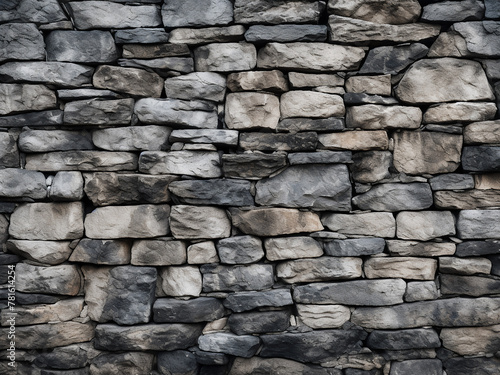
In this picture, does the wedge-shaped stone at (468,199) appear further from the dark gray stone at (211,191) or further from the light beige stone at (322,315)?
the dark gray stone at (211,191)

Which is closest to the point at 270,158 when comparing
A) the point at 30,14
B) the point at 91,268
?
the point at 91,268

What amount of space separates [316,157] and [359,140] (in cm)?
28

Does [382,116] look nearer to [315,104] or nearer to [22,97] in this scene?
[315,104]

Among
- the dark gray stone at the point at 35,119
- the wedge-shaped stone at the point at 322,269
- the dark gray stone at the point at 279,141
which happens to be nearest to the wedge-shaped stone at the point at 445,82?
the dark gray stone at the point at 279,141

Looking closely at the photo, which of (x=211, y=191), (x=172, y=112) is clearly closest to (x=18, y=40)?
(x=172, y=112)

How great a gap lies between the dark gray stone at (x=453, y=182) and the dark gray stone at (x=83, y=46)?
2.10m

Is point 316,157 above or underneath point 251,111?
underneath

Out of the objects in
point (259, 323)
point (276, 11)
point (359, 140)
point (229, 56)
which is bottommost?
point (259, 323)

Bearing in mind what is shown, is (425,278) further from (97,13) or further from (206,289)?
(97,13)

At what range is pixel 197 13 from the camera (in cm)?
249

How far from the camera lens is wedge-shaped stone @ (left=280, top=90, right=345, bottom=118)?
2502 millimetres

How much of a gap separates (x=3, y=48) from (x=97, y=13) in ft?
1.96

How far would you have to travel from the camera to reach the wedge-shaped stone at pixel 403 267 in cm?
254

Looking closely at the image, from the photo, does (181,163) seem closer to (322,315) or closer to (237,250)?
(237,250)
